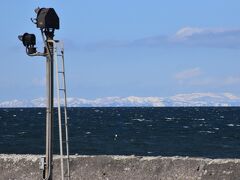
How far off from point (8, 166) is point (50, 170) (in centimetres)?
577

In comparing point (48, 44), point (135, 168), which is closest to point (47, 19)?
point (48, 44)

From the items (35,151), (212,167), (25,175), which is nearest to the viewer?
(212,167)

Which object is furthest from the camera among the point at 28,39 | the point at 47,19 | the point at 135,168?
the point at 135,168

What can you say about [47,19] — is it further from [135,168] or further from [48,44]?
[135,168]

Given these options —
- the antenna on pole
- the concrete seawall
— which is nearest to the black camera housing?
the antenna on pole

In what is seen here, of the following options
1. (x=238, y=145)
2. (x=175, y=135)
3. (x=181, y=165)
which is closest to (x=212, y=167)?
(x=181, y=165)

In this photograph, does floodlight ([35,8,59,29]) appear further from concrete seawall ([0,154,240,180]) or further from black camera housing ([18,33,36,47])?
concrete seawall ([0,154,240,180])

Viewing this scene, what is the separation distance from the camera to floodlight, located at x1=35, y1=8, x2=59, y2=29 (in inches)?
438

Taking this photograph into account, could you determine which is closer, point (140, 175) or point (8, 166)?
point (140, 175)

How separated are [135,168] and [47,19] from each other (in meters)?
6.03

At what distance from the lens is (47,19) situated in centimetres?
1113

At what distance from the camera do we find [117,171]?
1638 cm

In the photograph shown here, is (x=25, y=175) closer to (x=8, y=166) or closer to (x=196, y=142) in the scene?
(x=8, y=166)

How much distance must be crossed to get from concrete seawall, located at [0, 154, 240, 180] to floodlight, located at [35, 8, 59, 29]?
5779mm
